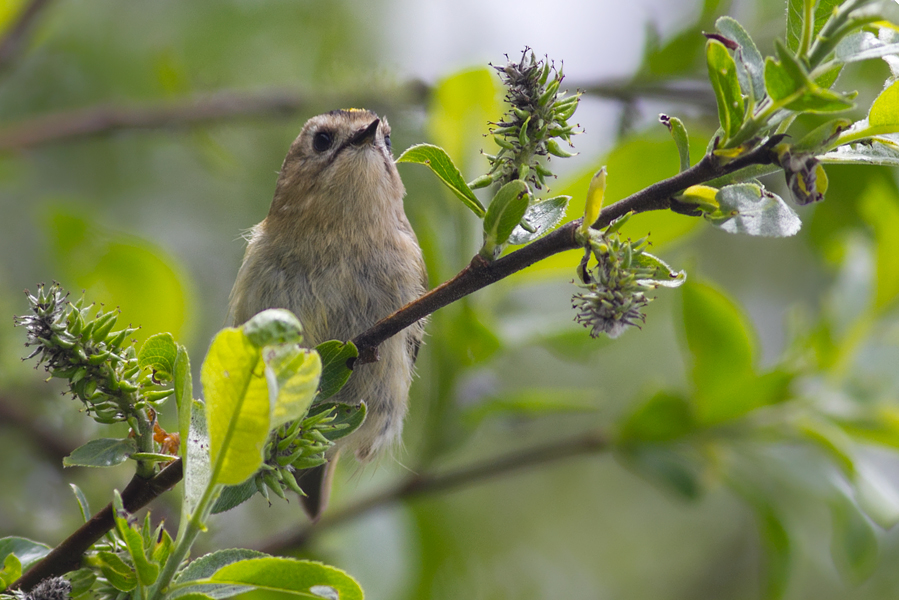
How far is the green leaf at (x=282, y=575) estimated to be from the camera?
1.25m

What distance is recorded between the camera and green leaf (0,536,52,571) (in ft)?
4.59

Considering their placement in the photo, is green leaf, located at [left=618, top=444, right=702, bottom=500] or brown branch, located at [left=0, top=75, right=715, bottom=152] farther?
brown branch, located at [left=0, top=75, right=715, bottom=152]

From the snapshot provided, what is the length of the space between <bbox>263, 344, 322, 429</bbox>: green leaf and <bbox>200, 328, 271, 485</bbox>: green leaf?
2 centimetres

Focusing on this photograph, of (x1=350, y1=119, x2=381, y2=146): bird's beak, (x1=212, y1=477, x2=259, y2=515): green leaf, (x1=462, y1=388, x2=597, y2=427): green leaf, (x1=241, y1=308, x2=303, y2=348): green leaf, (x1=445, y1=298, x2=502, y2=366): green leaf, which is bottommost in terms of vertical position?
(x1=462, y1=388, x2=597, y2=427): green leaf

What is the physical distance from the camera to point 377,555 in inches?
129

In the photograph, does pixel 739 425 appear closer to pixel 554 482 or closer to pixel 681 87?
pixel 681 87

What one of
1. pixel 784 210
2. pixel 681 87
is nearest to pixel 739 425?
pixel 681 87

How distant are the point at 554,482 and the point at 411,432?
186cm

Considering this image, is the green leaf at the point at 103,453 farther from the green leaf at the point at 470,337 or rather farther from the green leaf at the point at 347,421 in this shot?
the green leaf at the point at 470,337

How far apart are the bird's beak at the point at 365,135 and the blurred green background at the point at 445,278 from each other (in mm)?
252

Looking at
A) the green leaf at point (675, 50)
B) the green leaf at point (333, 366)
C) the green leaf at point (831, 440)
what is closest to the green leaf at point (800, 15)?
the green leaf at point (333, 366)

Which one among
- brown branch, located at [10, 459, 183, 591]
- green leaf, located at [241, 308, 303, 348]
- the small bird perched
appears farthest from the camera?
the small bird perched

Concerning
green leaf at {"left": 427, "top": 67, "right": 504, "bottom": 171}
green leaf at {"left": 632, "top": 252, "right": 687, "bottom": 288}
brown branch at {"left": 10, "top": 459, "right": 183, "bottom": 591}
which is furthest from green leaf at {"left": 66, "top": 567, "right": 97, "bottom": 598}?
green leaf at {"left": 427, "top": 67, "right": 504, "bottom": 171}

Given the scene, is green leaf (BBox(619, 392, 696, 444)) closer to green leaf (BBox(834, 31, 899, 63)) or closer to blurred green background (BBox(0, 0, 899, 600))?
blurred green background (BBox(0, 0, 899, 600))
